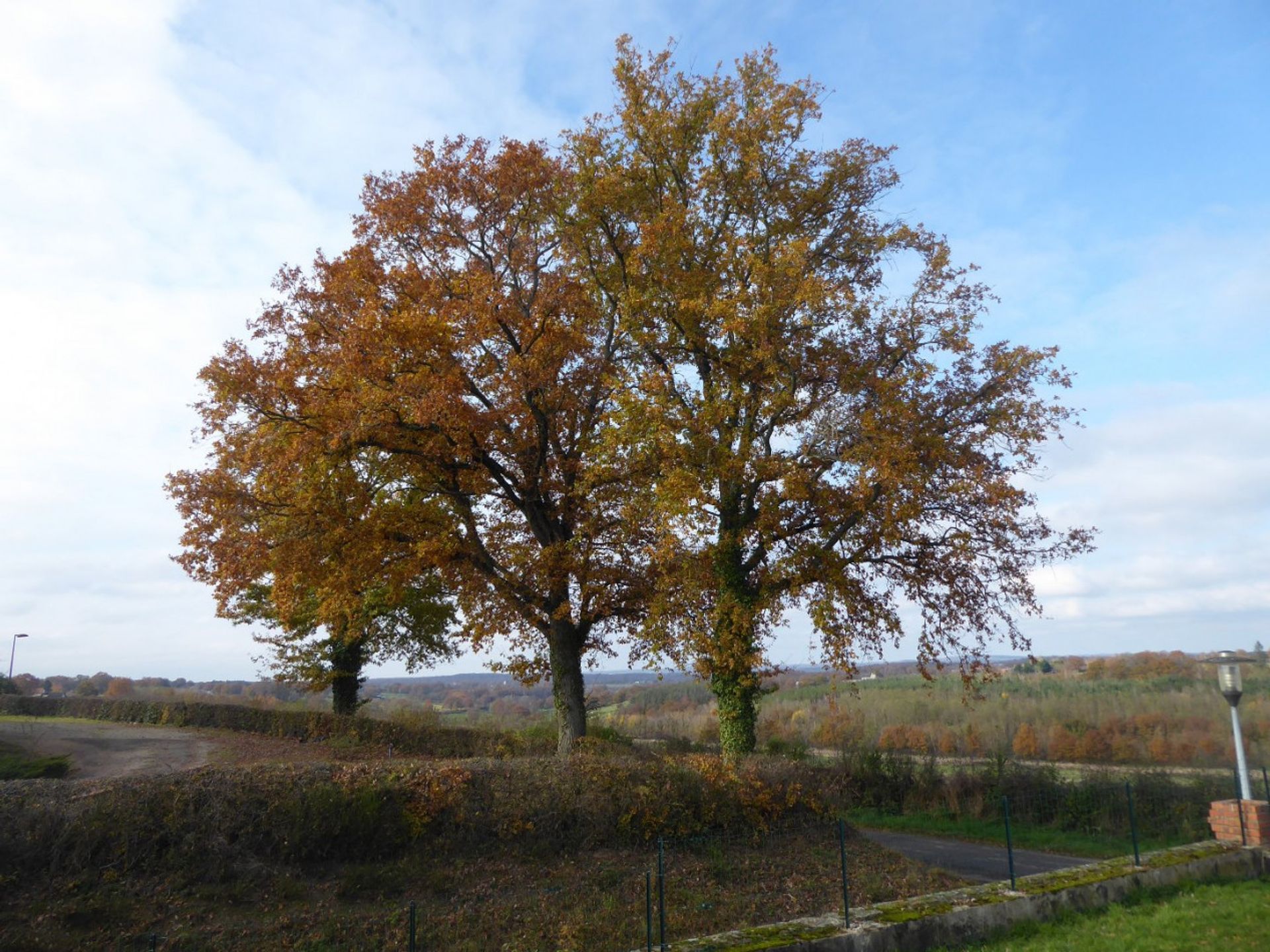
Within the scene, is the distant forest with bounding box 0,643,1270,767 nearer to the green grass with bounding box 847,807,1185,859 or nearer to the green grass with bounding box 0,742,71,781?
the green grass with bounding box 847,807,1185,859

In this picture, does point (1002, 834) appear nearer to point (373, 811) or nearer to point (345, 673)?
point (373, 811)

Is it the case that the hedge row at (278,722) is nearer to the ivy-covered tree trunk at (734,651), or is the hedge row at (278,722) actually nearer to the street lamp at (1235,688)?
the ivy-covered tree trunk at (734,651)

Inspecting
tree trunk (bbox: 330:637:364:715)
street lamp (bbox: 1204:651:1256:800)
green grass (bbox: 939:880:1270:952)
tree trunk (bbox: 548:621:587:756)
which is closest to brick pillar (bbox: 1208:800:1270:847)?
street lamp (bbox: 1204:651:1256:800)

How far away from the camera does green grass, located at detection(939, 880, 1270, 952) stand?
853cm

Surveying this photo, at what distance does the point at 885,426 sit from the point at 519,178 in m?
10.3

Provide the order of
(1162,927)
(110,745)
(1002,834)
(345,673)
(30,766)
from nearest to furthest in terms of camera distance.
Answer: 1. (1162,927)
2. (30,766)
3. (1002,834)
4. (110,745)
5. (345,673)

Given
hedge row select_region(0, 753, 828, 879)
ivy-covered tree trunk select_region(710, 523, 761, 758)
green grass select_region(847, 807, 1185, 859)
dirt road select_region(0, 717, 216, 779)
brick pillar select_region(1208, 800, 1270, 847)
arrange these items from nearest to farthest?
1. hedge row select_region(0, 753, 828, 879)
2. brick pillar select_region(1208, 800, 1270, 847)
3. ivy-covered tree trunk select_region(710, 523, 761, 758)
4. green grass select_region(847, 807, 1185, 859)
5. dirt road select_region(0, 717, 216, 779)

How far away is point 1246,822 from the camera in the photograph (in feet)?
42.5

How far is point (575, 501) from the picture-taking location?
17719mm

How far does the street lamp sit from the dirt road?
20610 millimetres

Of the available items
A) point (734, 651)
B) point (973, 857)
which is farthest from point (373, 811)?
point (973, 857)

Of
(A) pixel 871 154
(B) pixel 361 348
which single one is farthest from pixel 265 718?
(A) pixel 871 154

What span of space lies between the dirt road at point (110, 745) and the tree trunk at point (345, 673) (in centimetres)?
430

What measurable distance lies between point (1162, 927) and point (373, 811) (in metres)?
9.52
